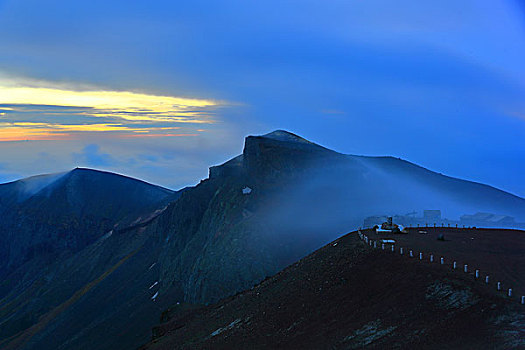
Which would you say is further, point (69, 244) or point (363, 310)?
point (69, 244)

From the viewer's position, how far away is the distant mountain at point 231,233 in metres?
83.5

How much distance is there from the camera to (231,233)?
87812mm

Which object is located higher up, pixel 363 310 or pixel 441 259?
pixel 441 259

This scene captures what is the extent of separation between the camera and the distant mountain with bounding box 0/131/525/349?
83500 mm

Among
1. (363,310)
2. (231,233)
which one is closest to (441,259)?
(363,310)

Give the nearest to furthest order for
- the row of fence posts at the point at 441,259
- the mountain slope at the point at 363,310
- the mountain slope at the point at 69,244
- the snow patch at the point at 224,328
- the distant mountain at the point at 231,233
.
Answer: the mountain slope at the point at 363,310
the row of fence posts at the point at 441,259
the snow patch at the point at 224,328
the distant mountain at the point at 231,233
the mountain slope at the point at 69,244

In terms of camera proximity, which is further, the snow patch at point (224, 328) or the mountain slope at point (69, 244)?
the mountain slope at point (69, 244)

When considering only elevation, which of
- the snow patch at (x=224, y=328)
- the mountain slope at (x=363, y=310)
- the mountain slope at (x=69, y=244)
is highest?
the mountain slope at (x=363, y=310)

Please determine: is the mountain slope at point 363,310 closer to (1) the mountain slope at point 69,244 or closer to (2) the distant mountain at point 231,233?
(2) the distant mountain at point 231,233

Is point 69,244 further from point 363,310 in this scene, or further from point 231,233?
point 363,310

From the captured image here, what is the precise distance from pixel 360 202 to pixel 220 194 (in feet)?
95.0

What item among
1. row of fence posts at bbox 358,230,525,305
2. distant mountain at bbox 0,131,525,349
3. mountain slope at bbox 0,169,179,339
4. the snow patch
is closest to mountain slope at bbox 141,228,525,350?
the snow patch

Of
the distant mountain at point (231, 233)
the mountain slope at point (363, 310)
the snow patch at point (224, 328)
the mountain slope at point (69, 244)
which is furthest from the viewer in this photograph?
the mountain slope at point (69, 244)

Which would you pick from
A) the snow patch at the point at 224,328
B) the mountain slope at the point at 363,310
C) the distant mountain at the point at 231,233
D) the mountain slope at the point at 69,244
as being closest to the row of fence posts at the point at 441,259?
the mountain slope at the point at 363,310
